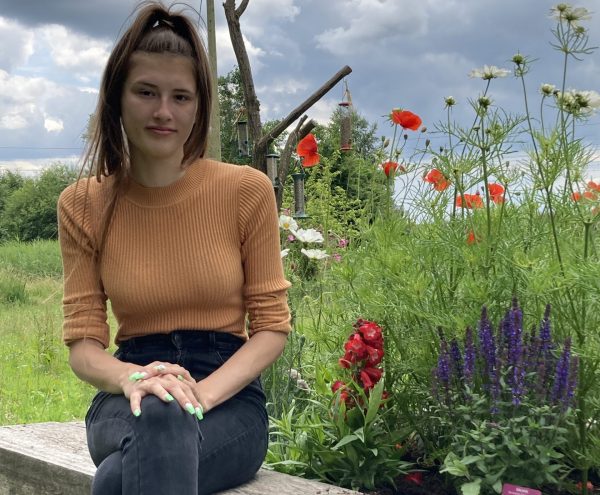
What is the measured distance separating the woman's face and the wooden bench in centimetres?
94

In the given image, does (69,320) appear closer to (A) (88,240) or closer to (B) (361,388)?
(A) (88,240)

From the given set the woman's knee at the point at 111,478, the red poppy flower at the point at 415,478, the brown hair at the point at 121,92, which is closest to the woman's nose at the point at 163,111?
the brown hair at the point at 121,92

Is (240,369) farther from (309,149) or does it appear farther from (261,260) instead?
(309,149)

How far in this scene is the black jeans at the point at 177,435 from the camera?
164 centimetres

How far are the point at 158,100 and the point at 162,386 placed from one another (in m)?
0.71

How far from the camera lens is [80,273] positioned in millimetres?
2057

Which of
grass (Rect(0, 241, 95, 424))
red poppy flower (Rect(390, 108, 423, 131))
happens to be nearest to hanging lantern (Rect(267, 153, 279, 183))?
grass (Rect(0, 241, 95, 424))

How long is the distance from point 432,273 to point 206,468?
87 cm

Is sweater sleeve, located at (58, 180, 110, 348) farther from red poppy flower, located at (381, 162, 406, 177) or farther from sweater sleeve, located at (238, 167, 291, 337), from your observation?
red poppy flower, located at (381, 162, 406, 177)

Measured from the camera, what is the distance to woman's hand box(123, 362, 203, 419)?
168cm

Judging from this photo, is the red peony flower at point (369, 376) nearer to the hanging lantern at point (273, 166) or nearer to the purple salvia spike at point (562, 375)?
the purple salvia spike at point (562, 375)

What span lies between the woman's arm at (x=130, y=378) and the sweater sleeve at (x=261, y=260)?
0.28 metres

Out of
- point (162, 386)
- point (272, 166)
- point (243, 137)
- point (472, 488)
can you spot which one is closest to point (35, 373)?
point (272, 166)

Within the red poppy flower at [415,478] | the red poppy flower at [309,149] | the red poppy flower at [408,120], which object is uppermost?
the red poppy flower at [309,149]
